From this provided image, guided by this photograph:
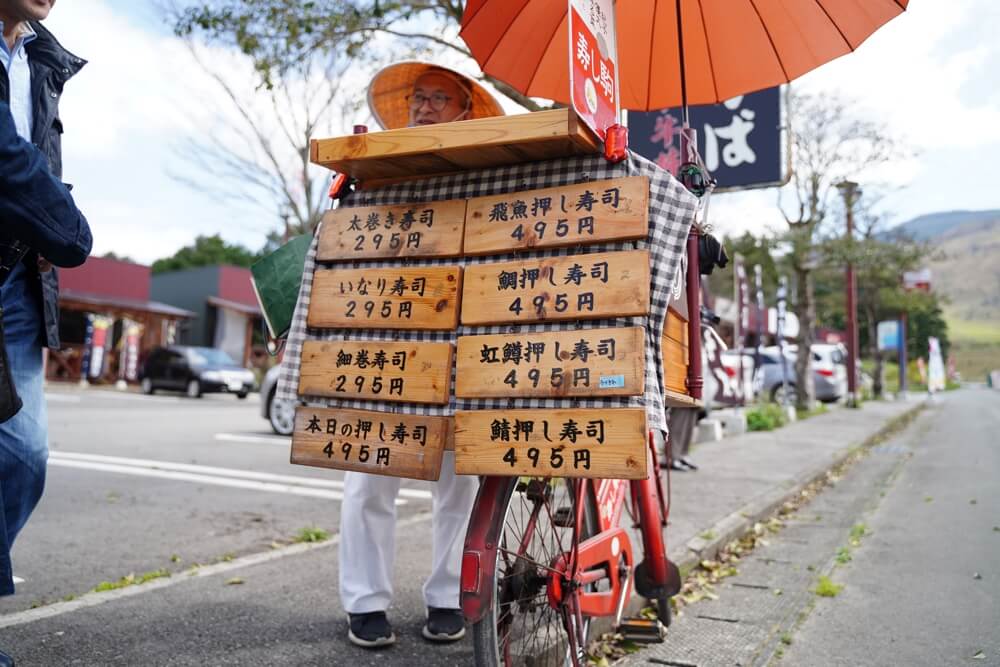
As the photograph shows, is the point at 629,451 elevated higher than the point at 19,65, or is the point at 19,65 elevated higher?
the point at 19,65

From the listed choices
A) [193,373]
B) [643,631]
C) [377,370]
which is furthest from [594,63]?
[193,373]

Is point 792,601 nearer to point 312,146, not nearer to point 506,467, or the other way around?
point 506,467

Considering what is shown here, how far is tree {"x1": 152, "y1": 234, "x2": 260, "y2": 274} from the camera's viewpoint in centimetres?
5566

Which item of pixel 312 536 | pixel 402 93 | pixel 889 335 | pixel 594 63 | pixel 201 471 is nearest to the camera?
pixel 594 63

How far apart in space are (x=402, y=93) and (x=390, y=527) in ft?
5.24

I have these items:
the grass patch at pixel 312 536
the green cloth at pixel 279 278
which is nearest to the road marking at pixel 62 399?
the grass patch at pixel 312 536

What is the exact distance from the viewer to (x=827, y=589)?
3947 millimetres

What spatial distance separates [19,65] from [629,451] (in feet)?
6.00

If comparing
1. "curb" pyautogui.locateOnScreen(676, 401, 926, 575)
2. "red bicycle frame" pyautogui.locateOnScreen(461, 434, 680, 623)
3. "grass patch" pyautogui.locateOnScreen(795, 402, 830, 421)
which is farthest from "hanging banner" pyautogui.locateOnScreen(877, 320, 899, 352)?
"red bicycle frame" pyautogui.locateOnScreen(461, 434, 680, 623)

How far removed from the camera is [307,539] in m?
4.48

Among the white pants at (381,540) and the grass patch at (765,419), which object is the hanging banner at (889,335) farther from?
the white pants at (381,540)

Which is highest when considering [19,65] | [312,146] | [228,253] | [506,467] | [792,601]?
[228,253]

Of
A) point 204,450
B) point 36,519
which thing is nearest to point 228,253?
point 204,450

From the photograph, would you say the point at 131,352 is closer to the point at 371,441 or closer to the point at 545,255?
the point at 371,441
